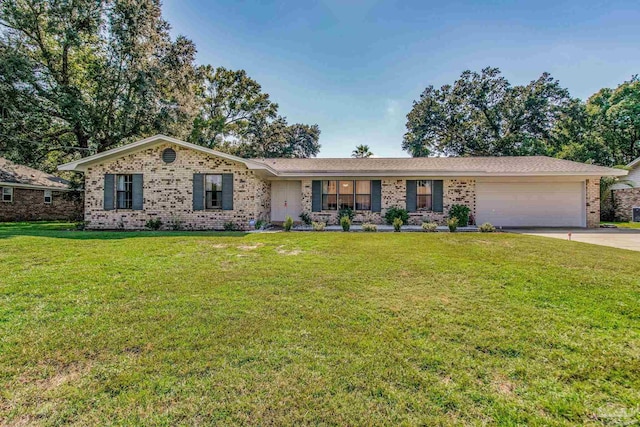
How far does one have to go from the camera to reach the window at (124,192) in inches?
496

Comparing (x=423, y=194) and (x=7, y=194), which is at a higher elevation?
(x=7, y=194)

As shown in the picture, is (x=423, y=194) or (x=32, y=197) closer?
(x=423, y=194)

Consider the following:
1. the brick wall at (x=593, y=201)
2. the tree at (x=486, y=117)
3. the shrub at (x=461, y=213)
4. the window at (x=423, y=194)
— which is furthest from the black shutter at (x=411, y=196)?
the tree at (x=486, y=117)

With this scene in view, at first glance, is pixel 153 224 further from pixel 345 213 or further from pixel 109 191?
pixel 345 213

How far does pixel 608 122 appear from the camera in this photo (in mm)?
24234

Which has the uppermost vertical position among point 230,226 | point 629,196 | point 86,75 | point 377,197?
point 86,75

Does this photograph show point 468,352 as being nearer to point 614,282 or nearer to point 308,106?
point 614,282

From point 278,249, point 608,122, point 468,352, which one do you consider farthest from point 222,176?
Answer: point 608,122

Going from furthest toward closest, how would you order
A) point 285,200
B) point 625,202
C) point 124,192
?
point 625,202, point 285,200, point 124,192

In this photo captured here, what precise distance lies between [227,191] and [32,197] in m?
15.6

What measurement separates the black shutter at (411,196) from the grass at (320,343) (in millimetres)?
8046

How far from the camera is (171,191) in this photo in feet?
40.7

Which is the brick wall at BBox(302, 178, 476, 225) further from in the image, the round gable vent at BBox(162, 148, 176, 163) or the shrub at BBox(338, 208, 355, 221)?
the round gable vent at BBox(162, 148, 176, 163)

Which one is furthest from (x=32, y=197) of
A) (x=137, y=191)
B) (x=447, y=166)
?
Answer: (x=447, y=166)
